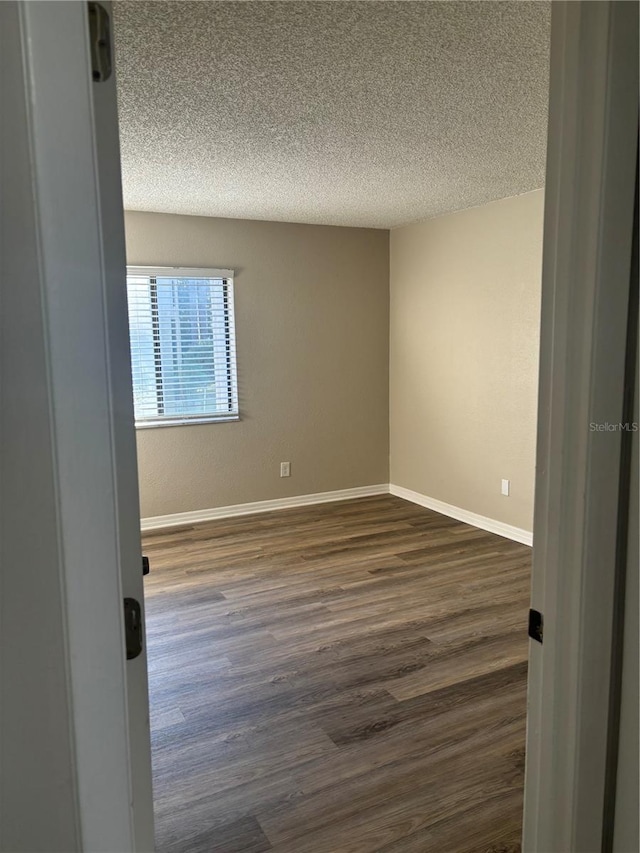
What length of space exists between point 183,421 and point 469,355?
92.1 inches

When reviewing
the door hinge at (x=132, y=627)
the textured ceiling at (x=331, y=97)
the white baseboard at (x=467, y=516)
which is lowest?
the white baseboard at (x=467, y=516)

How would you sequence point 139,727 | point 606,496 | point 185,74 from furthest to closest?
point 185,74 → point 606,496 → point 139,727

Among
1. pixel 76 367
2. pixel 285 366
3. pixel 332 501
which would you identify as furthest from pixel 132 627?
pixel 332 501

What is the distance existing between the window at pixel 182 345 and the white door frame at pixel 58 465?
13.0 ft

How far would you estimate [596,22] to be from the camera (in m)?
0.87

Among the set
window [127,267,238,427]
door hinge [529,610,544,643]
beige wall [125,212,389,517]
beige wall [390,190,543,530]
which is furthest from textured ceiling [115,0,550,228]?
door hinge [529,610,544,643]

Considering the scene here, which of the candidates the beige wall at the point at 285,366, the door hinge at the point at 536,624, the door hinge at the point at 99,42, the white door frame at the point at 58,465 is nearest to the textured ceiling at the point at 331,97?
the beige wall at the point at 285,366

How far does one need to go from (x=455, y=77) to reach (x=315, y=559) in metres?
2.95

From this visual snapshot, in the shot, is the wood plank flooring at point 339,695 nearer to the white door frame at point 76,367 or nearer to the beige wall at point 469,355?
the beige wall at point 469,355

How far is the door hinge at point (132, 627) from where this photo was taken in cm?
76

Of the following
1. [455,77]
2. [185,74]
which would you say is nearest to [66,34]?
[185,74]

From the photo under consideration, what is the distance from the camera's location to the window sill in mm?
4625

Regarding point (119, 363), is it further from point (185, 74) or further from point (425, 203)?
point (425, 203)

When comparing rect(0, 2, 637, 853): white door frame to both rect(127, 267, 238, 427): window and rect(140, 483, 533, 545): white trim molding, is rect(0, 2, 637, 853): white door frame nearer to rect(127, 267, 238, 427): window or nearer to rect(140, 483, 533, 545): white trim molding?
rect(140, 483, 533, 545): white trim molding
